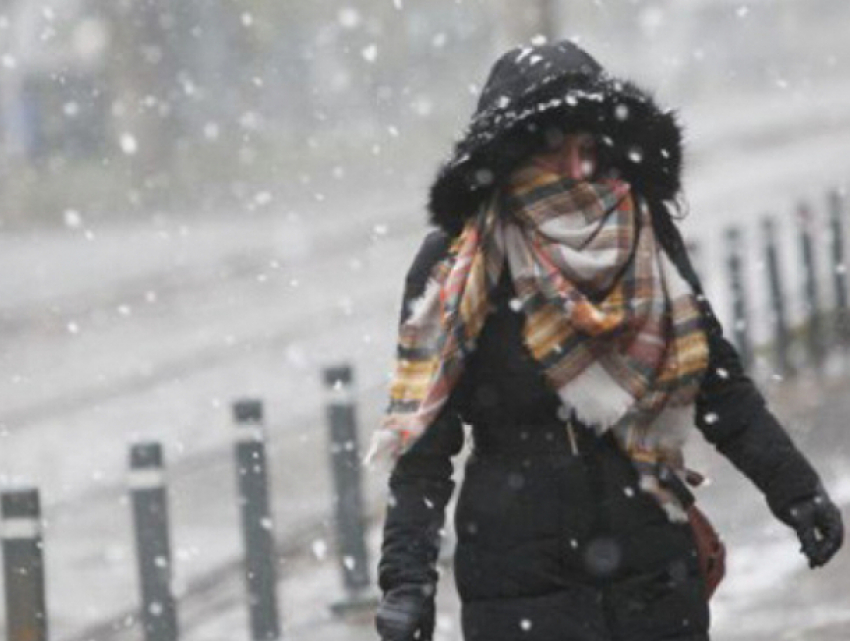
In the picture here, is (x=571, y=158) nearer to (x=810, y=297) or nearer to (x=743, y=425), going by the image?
(x=743, y=425)

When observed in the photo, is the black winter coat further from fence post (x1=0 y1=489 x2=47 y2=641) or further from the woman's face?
fence post (x1=0 y1=489 x2=47 y2=641)

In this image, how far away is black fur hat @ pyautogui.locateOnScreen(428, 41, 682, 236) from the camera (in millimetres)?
4707

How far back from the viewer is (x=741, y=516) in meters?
10.9

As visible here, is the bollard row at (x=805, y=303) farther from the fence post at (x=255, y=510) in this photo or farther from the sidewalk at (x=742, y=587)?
the fence post at (x=255, y=510)

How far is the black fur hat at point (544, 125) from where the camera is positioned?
4.71 metres

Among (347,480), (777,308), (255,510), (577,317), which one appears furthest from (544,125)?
(777,308)

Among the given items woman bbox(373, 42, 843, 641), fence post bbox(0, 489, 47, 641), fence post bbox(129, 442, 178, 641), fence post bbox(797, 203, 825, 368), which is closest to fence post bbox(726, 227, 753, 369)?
fence post bbox(797, 203, 825, 368)

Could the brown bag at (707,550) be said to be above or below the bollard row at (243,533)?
below

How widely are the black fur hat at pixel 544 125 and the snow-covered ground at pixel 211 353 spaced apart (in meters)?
3.95

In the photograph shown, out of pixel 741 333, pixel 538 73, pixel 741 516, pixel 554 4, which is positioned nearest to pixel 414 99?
pixel 554 4

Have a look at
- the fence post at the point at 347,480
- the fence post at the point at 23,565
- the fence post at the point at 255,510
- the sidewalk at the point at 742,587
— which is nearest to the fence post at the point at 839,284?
the sidewalk at the point at 742,587

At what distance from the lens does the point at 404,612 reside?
182 inches

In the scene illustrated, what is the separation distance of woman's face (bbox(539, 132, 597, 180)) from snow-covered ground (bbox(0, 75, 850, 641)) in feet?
13.4

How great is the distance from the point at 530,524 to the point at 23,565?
313 centimetres
